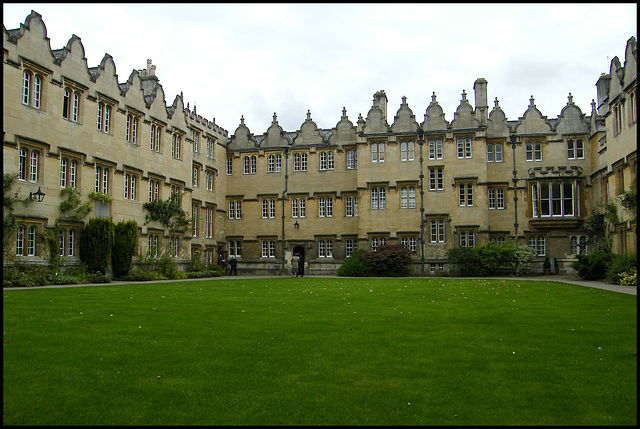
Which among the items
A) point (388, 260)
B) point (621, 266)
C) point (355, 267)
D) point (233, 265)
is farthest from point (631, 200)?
point (233, 265)

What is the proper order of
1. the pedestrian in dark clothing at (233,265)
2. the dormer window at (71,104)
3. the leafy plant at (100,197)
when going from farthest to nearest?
1. the pedestrian in dark clothing at (233,265)
2. the leafy plant at (100,197)
3. the dormer window at (71,104)

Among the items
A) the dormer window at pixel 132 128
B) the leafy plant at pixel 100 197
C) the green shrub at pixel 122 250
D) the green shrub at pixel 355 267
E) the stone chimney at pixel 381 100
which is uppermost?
the stone chimney at pixel 381 100

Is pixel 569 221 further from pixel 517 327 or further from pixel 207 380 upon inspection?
pixel 207 380

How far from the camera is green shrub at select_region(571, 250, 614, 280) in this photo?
26.6 metres

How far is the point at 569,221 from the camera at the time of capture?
36.2 meters

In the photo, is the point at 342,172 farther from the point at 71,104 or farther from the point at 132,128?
the point at 71,104

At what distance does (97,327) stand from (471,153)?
32.6m

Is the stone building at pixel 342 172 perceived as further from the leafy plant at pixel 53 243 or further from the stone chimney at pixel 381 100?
the leafy plant at pixel 53 243

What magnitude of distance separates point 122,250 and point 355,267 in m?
15.4

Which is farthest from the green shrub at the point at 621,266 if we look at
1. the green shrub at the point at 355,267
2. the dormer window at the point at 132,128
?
the dormer window at the point at 132,128

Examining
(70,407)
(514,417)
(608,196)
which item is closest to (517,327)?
(514,417)

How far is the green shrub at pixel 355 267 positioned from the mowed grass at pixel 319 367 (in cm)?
2317

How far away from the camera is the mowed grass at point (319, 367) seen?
566 centimetres

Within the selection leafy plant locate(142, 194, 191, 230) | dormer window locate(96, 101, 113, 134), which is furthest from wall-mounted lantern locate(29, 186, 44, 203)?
leafy plant locate(142, 194, 191, 230)
